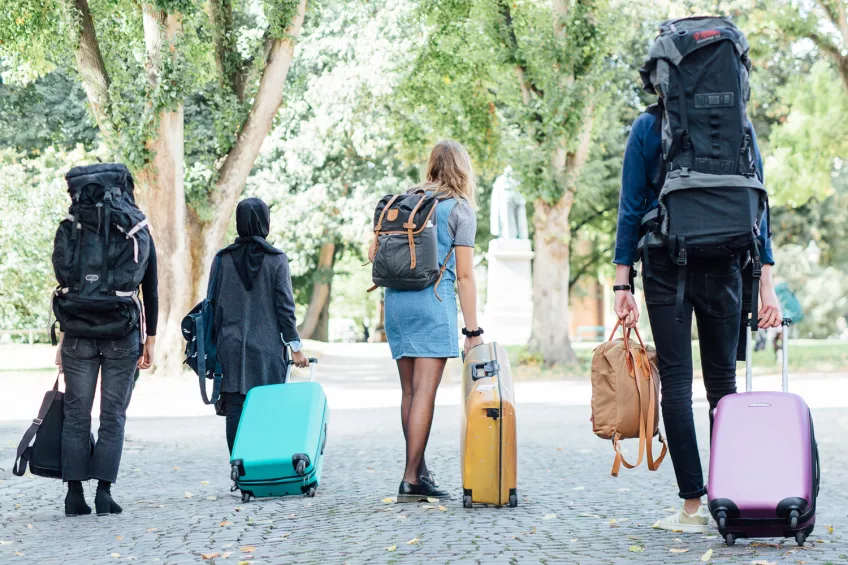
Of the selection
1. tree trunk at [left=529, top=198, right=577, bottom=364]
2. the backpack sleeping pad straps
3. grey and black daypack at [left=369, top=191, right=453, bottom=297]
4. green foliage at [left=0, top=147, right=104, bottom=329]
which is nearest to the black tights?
grey and black daypack at [left=369, top=191, right=453, bottom=297]

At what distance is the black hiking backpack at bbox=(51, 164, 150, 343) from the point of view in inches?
253

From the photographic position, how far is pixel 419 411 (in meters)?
6.43

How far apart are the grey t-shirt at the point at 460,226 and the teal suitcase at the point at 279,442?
1223mm

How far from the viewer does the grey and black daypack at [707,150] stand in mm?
4953

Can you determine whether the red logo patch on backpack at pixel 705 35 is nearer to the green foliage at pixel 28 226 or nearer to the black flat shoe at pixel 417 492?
the black flat shoe at pixel 417 492

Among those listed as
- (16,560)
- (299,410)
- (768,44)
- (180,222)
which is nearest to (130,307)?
(299,410)

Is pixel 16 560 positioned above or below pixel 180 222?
below

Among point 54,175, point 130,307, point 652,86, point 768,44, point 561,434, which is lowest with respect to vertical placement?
point 561,434

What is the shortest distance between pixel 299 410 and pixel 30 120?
86.6ft

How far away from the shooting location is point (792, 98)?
28766 millimetres

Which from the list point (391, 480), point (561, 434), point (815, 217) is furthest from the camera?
point (815, 217)

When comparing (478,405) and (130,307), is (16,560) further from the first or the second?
(478,405)

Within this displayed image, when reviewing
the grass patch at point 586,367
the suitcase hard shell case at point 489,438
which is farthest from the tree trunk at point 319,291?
the suitcase hard shell case at point 489,438

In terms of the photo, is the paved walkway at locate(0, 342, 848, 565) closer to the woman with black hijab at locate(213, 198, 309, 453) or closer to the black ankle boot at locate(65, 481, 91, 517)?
the black ankle boot at locate(65, 481, 91, 517)
